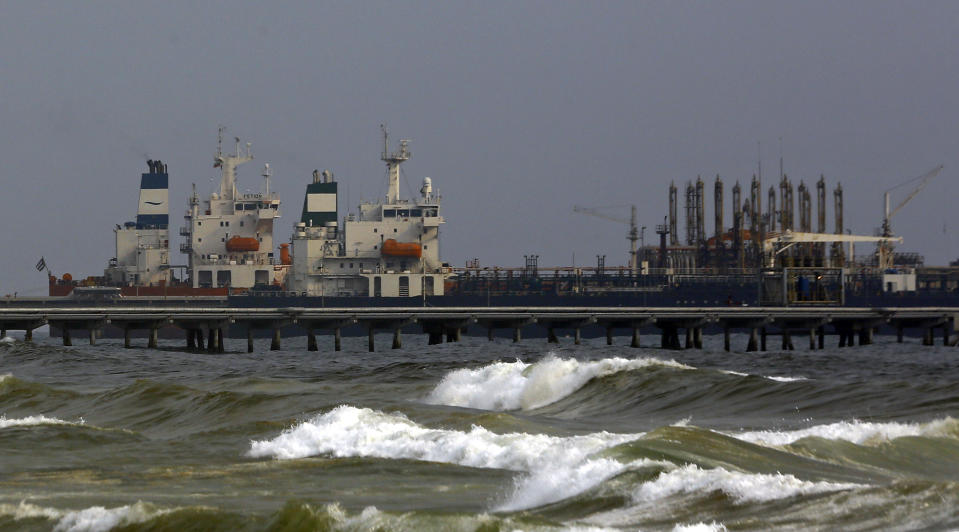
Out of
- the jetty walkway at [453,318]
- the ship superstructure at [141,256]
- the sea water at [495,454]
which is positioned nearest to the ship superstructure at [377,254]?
the ship superstructure at [141,256]

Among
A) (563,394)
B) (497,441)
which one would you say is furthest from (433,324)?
(497,441)

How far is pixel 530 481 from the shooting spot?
1282cm

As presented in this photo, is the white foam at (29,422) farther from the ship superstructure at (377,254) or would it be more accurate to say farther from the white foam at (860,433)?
the ship superstructure at (377,254)

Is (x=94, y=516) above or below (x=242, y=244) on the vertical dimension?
below

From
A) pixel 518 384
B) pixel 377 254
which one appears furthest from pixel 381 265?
pixel 518 384

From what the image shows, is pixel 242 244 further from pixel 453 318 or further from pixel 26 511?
pixel 26 511

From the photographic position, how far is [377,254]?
93500 mm

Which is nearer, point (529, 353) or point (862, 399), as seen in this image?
point (862, 399)

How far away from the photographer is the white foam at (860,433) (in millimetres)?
15953

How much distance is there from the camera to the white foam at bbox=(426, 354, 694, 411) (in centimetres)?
2719

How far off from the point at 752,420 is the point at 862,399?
129 inches

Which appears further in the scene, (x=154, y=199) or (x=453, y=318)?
(x=154, y=199)

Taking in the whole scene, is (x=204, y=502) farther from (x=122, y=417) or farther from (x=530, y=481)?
(x=122, y=417)

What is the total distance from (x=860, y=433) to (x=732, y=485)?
5503 mm
